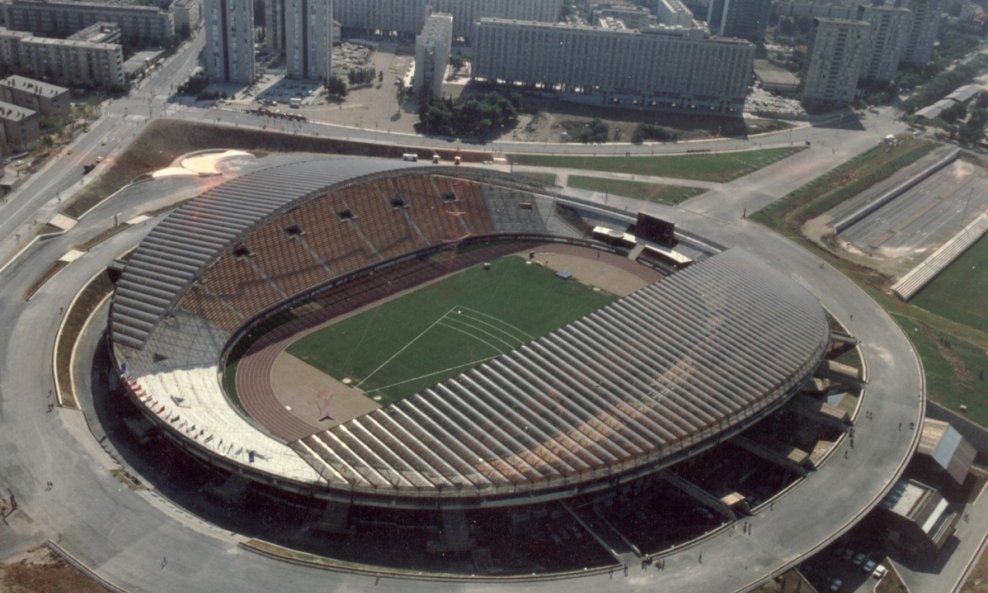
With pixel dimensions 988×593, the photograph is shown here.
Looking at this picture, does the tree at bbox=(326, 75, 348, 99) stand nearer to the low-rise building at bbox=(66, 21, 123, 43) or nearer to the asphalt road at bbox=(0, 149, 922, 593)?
the low-rise building at bbox=(66, 21, 123, 43)

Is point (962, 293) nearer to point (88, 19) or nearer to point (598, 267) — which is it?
point (598, 267)

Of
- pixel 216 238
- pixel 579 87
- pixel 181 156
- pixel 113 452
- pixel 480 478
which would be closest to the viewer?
pixel 480 478

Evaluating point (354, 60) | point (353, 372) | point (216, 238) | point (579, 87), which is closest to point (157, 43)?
point (354, 60)

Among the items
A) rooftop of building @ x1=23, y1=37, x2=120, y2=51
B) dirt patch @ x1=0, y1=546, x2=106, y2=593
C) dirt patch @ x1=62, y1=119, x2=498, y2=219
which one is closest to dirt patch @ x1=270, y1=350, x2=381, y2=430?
dirt patch @ x1=0, y1=546, x2=106, y2=593

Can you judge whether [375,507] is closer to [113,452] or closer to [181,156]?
[113,452]

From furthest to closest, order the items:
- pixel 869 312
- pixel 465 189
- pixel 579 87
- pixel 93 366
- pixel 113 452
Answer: pixel 579 87 → pixel 465 189 → pixel 869 312 → pixel 93 366 → pixel 113 452

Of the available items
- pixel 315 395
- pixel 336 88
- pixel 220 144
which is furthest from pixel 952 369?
pixel 336 88

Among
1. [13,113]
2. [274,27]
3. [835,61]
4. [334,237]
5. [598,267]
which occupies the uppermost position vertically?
[835,61]
